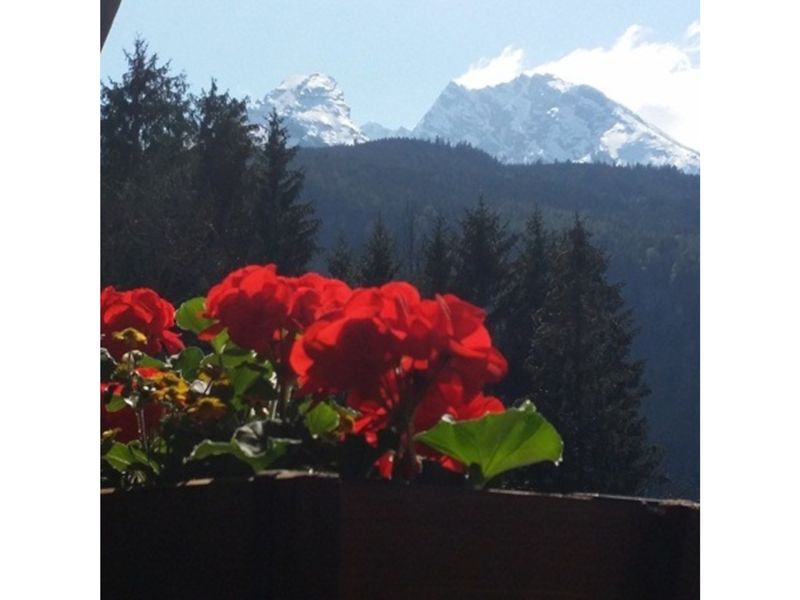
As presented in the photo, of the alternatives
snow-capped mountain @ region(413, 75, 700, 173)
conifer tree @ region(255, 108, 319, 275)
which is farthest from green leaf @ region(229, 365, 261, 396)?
conifer tree @ region(255, 108, 319, 275)

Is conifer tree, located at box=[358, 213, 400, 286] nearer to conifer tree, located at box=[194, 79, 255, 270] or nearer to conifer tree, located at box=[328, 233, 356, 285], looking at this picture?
conifer tree, located at box=[328, 233, 356, 285]

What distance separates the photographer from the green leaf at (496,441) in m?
0.36

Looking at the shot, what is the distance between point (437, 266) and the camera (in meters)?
3.34

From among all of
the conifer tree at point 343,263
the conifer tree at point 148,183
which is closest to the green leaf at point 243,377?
the conifer tree at point 148,183

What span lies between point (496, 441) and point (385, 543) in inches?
2.4

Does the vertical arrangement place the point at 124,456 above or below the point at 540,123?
below

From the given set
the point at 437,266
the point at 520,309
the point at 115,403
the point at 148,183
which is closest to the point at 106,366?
the point at 115,403

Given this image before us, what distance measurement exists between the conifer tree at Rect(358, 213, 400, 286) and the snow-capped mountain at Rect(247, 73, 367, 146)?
330 mm

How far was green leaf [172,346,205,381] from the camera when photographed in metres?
0.58

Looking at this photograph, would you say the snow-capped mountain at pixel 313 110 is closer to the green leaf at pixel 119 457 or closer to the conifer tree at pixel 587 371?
the conifer tree at pixel 587 371

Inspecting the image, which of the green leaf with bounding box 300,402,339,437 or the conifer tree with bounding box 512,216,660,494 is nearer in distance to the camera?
the green leaf with bounding box 300,402,339,437

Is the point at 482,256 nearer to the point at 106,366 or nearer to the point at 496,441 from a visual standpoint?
the point at 106,366
